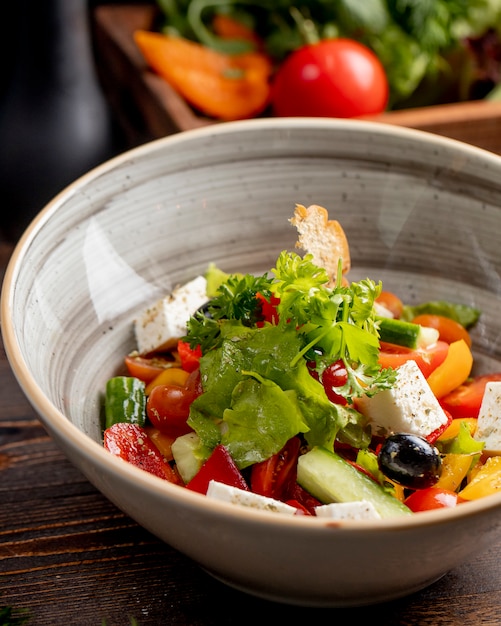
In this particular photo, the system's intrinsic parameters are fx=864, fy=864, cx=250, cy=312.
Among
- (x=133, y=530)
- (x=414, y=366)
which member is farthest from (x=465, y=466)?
(x=133, y=530)

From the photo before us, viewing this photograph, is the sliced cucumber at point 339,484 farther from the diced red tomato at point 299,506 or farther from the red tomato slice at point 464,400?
the red tomato slice at point 464,400

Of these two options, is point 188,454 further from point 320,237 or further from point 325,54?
point 325,54

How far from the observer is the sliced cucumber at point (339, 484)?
1477 millimetres

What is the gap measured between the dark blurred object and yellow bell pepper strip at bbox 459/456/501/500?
5.97 feet

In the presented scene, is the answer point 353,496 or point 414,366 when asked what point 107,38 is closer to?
point 414,366

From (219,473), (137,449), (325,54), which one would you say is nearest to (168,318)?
(137,449)

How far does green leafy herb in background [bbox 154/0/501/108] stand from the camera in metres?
3.11

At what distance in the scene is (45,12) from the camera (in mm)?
2852

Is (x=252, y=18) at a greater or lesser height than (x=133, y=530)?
greater

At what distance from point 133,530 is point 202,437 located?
0.89ft

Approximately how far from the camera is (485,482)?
156 centimetres

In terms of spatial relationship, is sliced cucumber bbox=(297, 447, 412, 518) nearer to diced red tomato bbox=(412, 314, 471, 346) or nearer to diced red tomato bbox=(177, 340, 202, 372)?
diced red tomato bbox=(177, 340, 202, 372)

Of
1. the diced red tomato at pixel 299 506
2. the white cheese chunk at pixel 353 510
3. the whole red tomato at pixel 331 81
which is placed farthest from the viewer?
the whole red tomato at pixel 331 81

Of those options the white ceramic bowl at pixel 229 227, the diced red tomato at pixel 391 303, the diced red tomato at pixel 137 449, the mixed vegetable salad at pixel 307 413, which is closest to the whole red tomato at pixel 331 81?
the white ceramic bowl at pixel 229 227
